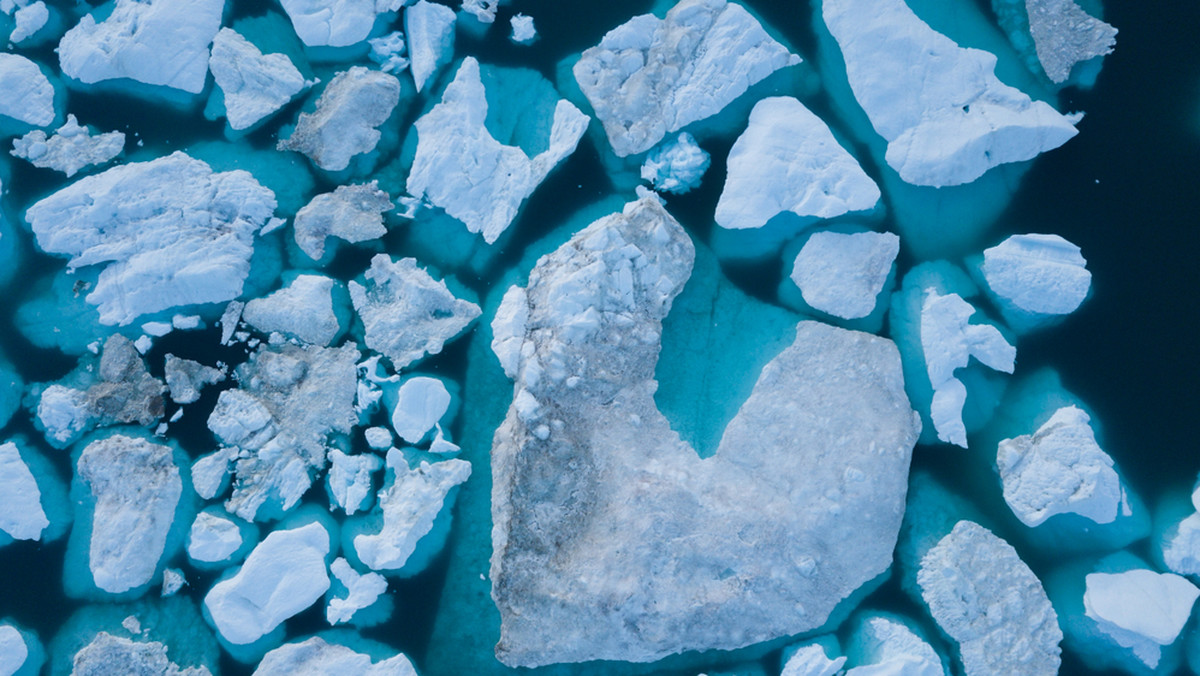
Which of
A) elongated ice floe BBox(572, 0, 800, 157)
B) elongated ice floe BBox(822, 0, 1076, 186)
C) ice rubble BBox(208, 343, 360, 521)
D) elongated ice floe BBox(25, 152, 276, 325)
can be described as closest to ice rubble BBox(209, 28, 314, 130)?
elongated ice floe BBox(25, 152, 276, 325)

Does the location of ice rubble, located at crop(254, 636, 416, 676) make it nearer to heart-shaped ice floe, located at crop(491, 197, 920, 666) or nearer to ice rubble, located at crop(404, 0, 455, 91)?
heart-shaped ice floe, located at crop(491, 197, 920, 666)

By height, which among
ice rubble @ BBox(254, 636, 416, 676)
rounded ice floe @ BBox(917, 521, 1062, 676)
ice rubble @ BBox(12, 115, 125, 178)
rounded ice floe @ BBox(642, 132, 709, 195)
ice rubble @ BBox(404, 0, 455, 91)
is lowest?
ice rubble @ BBox(254, 636, 416, 676)

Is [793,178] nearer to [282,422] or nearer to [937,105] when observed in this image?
[937,105]

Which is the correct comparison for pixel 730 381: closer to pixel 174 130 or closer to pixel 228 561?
pixel 228 561

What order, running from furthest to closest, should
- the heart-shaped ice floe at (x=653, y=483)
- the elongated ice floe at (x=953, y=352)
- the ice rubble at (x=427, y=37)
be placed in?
the ice rubble at (x=427, y=37) < the elongated ice floe at (x=953, y=352) < the heart-shaped ice floe at (x=653, y=483)

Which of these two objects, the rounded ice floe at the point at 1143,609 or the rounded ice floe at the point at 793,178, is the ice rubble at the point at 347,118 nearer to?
the rounded ice floe at the point at 793,178

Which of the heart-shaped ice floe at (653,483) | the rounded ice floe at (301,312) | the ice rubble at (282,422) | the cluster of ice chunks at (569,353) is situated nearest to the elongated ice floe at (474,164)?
the cluster of ice chunks at (569,353)

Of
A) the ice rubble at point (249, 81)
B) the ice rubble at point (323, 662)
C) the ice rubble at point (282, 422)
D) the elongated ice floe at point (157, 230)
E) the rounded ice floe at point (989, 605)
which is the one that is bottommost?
the ice rubble at point (323, 662)
